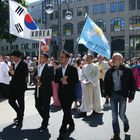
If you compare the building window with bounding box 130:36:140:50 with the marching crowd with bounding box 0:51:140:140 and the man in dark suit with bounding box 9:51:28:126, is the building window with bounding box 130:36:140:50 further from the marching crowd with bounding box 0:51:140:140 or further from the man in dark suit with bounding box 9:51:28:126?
the man in dark suit with bounding box 9:51:28:126

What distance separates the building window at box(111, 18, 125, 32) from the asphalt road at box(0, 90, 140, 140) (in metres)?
61.9

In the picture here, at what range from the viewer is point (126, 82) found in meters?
8.44

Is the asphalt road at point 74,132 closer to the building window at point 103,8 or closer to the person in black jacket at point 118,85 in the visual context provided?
the person in black jacket at point 118,85

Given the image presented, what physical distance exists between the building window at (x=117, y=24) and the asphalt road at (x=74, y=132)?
61894 mm

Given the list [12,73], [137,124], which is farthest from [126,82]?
[12,73]

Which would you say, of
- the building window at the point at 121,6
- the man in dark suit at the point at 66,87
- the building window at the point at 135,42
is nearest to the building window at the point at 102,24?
the building window at the point at 121,6

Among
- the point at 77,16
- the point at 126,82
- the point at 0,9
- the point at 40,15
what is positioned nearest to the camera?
the point at 126,82

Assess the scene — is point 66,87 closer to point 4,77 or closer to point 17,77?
point 17,77

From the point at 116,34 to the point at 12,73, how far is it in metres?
65.2

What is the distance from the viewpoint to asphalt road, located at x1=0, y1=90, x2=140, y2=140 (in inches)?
352

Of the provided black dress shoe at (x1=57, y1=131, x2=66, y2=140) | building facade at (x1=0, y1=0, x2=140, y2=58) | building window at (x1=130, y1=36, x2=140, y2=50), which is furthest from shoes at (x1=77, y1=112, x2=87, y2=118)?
building window at (x1=130, y1=36, x2=140, y2=50)

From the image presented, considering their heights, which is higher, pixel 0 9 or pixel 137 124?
pixel 0 9

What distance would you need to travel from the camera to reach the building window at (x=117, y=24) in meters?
74.1

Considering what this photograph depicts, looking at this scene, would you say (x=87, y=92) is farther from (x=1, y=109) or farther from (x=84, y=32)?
(x=1, y=109)
